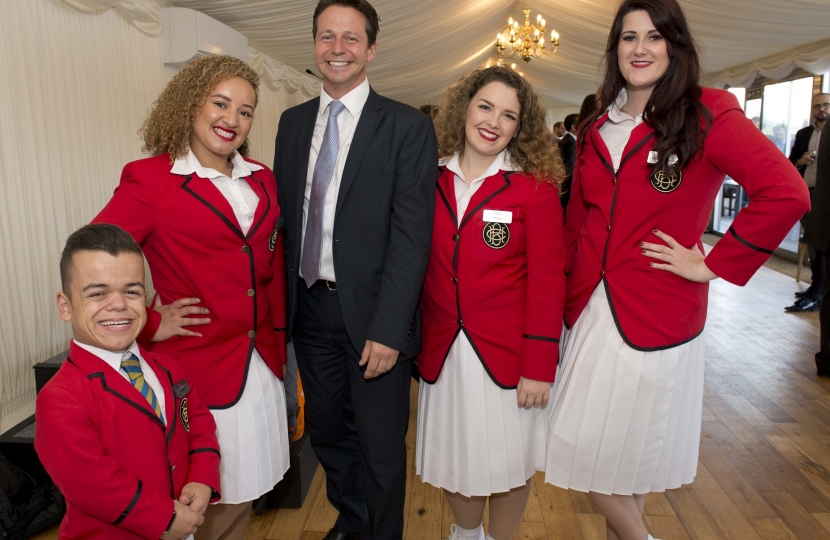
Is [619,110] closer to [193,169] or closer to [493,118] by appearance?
[493,118]

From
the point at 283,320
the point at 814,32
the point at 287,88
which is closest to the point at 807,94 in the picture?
the point at 814,32

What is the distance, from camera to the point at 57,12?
10.8 feet

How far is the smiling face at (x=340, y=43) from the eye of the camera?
1814 mm

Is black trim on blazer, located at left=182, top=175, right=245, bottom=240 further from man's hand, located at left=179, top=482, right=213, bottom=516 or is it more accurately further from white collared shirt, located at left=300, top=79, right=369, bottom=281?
man's hand, located at left=179, top=482, right=213, bottom=516

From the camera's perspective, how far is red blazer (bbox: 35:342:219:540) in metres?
1.20

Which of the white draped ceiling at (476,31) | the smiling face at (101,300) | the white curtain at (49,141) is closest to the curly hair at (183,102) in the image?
the smiling face at (101,300)

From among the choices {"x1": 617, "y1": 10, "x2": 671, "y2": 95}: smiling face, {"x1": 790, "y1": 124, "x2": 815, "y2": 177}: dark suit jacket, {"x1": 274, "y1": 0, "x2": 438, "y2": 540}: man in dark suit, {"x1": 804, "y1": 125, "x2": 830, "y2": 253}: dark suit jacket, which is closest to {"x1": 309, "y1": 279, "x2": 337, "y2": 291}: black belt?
{"x1": 274, "y1": 0, "x2": 438, "y2": 540}: man in dark suit

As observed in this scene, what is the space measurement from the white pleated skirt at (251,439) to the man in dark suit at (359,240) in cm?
Answer: 27

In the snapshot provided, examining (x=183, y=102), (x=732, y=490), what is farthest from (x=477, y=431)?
(x=732, y=490)

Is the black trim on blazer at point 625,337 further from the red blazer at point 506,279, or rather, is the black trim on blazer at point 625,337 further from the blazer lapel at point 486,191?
the blazer lapel at point 486,191

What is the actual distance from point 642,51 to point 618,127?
8.8 inches

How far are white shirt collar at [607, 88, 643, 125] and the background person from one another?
1.34 metres

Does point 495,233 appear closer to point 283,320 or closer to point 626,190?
point 626,190

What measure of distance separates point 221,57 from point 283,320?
0.79 meters
